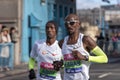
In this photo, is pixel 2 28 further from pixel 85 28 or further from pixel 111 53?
pixel 85 28

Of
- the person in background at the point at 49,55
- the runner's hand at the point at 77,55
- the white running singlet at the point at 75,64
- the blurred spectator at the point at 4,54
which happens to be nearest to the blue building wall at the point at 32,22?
the blurred spectator at the point at 4,54

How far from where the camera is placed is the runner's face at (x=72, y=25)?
20.9 ft

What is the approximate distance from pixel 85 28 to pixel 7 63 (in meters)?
70.9

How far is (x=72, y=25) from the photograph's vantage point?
251 inches

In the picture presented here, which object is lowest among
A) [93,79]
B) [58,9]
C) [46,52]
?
[93,79]

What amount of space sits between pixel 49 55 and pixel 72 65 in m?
0.78

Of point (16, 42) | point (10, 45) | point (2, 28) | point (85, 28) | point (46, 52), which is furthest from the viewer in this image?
point (85, 28)

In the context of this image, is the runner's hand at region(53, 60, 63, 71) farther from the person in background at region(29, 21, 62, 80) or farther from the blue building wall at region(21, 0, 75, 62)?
the blue building wall at region(21, 0, 75, 62)

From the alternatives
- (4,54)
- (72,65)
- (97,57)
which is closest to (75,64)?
(72,65)

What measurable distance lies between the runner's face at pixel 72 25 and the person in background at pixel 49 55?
772mm

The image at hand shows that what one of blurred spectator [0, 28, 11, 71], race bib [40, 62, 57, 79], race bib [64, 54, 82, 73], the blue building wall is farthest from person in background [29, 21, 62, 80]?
the blue building wall

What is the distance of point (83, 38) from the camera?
655 centimetres

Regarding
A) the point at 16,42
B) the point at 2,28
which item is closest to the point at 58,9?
the point at 16,42

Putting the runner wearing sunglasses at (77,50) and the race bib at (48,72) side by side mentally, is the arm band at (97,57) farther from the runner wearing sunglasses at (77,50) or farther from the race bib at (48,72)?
the race bib at (48,72)
